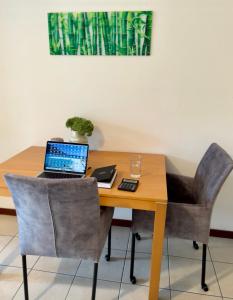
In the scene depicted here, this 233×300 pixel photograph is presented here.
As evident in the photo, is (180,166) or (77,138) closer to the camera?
(77,138)

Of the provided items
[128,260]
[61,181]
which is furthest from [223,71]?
[128,260]

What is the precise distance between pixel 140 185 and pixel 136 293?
76 cm

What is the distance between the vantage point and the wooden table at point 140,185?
4.64 ft

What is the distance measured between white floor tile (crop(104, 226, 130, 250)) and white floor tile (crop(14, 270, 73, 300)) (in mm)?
495

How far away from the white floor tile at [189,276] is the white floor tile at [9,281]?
3.51 feet

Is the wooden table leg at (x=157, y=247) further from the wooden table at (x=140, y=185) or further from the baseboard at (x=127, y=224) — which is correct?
the baseboard at (x=127, y=224)

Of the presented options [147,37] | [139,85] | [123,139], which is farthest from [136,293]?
[147,37]

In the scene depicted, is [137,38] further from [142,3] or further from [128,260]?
[128,260]

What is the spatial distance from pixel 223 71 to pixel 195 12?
1.54 ft

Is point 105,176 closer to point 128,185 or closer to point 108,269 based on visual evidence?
point 128,185

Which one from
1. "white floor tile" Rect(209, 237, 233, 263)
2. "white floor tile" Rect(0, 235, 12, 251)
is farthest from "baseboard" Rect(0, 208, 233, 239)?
"white floor tile" Rect(0, 235, 12, 251)

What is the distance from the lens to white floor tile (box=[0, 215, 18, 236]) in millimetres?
2336

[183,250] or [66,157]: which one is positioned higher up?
[66,157]

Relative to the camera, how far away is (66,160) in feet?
5.49
